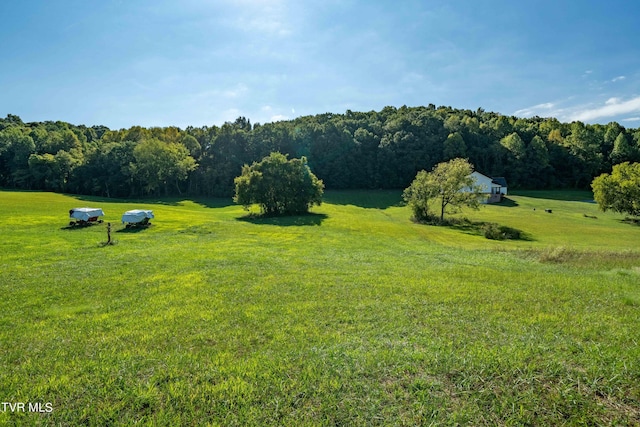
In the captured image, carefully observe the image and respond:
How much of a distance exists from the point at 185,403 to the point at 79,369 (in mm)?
2567

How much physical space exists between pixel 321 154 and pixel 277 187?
44.2 m

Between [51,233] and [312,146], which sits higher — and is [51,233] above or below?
below

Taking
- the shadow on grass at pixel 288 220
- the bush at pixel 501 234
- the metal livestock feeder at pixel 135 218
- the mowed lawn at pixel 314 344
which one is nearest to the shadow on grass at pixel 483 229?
the bush at pixel 501 234

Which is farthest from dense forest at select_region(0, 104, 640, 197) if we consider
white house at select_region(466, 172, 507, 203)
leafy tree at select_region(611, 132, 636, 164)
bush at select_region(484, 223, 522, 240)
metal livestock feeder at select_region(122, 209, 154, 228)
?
bush at select_region(484, 223, 522, 240)

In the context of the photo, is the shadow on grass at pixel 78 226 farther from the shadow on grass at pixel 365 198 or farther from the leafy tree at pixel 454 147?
the leafy tree at pixel 454 147

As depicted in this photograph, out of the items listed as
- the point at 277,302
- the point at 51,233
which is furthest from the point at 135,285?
the point at 51,233

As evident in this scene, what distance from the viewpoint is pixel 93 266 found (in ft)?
51.3

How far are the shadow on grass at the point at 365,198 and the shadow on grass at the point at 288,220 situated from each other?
65.2ft

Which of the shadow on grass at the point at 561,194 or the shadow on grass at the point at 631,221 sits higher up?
the shadow on grass at the point at 561,194

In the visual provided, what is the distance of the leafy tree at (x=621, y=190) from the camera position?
5069cm

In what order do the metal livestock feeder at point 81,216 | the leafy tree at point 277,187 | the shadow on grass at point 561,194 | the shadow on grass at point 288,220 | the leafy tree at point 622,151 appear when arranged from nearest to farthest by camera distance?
the metal livestock feeder at point 81,216, the shadow on grass at point 288,220, the leafy tree at point 277,187, the shadow on grass at point 561,194, the leafy tree at point 622,151

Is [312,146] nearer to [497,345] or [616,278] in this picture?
[616,278]

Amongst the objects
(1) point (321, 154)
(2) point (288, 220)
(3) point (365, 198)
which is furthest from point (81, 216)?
(1) point (321, 154)

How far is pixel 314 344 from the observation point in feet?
22.4
